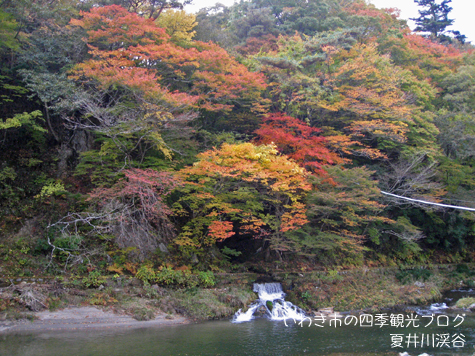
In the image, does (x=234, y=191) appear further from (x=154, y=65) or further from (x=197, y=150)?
(x=154, y=65)

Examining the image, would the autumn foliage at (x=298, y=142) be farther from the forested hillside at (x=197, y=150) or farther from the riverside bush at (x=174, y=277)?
the riverside bush at (x=174, y=277)

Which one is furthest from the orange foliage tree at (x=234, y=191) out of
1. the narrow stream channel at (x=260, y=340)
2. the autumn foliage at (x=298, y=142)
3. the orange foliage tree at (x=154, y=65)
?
the narrow stream channel at (x=260, y=340)

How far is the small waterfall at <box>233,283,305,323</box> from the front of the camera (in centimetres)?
1319

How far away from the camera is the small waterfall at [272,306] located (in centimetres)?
1319

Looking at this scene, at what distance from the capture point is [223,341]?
9.93 m

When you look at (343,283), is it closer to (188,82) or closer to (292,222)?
(292,222)

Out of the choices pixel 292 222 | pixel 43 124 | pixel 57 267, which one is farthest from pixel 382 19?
pixel 57 267

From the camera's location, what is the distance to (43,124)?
15805mm

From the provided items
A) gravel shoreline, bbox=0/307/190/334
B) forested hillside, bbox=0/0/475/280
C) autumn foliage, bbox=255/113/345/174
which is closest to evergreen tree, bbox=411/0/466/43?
forested hillside, bbox=0/0/475/280

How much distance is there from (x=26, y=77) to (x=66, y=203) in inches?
204

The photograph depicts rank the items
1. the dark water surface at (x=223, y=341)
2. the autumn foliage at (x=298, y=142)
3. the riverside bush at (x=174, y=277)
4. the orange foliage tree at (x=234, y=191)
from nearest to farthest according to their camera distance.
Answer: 1. the dark water surface at (x=223, y=341)
2. the riverside bush at (x=174, y=277)
3. the orange foliage tree at (x=234, y=191)
4. the autumn foliage at (x=298, y=142)

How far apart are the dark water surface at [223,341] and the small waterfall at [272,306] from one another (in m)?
1.17

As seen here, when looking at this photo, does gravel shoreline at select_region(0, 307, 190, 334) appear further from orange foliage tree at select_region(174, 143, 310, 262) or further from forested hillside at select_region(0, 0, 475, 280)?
orange foliage tree at select_region(174, 143, 310, 262)

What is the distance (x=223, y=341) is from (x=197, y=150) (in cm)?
842
